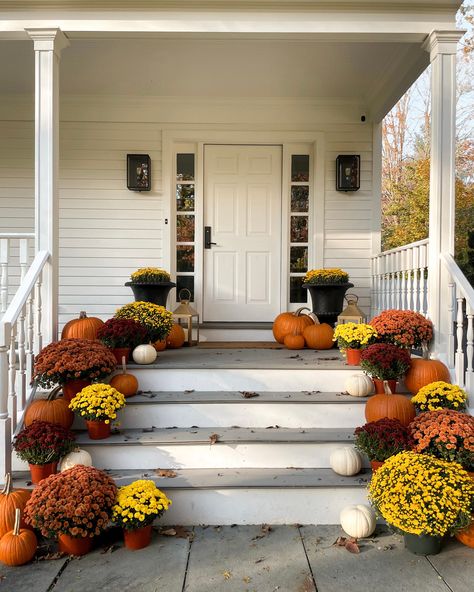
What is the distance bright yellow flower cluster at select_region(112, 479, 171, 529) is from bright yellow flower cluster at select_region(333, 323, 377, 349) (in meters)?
1.60

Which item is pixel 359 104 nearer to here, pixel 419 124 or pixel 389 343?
pixel 389 343

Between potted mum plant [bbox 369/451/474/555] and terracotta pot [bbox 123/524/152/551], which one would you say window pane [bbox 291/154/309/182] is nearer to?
potted mum plant [bbox 369/451/474/555]

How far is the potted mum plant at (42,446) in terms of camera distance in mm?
2398

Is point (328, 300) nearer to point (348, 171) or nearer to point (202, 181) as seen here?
point (348, 171)

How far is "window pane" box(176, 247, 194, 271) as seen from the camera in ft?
17.0

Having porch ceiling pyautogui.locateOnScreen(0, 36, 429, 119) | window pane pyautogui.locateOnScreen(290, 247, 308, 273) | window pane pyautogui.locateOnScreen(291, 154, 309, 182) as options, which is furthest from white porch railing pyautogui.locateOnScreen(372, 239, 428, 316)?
porch ceiling pyautogui.locateOnScreen(0, 36, 429, 119)

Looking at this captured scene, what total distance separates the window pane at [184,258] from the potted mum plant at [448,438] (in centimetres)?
320

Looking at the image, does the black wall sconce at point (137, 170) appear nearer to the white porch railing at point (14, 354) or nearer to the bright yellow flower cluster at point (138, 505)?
the white porch railing at point (14, 354)

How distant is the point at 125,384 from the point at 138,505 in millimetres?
954

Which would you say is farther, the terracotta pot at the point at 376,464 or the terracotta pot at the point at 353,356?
the terracotta pot at the point at 353,356

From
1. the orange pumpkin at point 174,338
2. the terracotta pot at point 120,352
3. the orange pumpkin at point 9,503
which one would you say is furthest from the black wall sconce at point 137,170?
the orange pumpkin at point 9,503

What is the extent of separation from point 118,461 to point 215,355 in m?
Result: 1.25

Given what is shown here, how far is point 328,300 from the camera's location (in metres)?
4.50

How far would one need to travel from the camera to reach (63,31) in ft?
10.9
